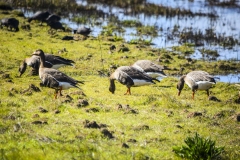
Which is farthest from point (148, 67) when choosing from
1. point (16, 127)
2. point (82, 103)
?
point (16, 127)

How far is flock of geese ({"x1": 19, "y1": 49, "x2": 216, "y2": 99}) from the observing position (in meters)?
17.5

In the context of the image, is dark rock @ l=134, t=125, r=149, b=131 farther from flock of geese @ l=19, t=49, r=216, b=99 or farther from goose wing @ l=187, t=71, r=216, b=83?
goose wing @ l=187, t=71, r=216, b=83

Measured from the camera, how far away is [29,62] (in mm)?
21797

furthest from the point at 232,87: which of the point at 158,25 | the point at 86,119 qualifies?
the point at 158,25

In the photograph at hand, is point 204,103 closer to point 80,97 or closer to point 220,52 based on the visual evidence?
point 80,97

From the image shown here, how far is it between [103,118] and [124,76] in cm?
500

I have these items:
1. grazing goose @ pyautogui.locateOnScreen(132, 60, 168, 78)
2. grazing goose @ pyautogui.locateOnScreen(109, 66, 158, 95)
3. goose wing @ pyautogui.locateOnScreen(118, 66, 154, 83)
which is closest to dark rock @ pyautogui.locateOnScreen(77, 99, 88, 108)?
grazing goose @ pyautogui.locateOnScreen(109, 66, 158, 95)

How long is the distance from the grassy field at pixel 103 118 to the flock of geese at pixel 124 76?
1.68 ft

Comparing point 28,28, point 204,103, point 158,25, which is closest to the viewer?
point 204,103

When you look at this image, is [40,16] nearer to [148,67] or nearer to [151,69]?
[148,67]

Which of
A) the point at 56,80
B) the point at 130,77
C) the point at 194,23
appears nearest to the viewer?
the point at 56,80

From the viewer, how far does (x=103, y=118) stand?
15.0 m

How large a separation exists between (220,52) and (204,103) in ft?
47.5

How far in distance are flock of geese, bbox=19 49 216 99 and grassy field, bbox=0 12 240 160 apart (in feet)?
1.68
